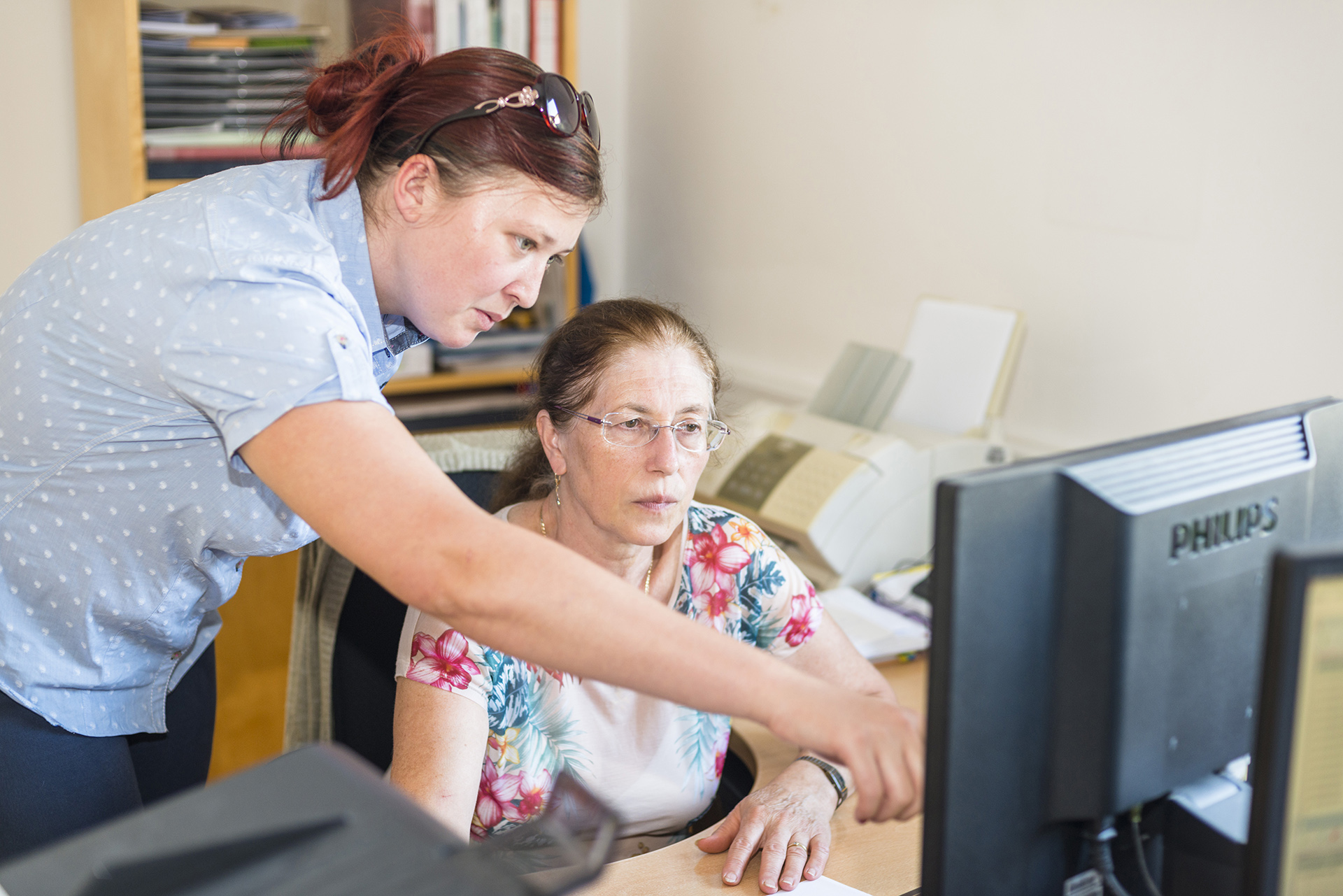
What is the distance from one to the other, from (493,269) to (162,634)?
52 cm

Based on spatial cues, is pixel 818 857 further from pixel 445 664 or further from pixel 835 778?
pixel 445 664

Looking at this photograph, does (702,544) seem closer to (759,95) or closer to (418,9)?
(759,95)

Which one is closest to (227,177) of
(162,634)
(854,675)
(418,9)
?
(162,634)

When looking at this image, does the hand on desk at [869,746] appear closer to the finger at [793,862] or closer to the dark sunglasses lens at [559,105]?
the finger at [793,862]

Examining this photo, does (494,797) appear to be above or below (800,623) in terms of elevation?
below

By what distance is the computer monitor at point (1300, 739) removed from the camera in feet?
1.91

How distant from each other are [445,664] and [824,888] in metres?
0.45

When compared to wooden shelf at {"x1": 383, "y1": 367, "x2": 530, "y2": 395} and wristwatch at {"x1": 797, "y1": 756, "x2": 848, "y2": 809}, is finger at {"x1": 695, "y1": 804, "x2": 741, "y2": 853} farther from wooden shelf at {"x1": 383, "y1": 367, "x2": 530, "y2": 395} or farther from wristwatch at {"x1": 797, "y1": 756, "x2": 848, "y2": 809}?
wooden shelf at {"x1": 383, "y1": 367, "x2": 530, "y2": 395}

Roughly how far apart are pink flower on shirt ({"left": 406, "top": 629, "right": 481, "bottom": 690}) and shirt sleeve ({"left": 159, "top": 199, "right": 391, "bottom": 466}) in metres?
0.39

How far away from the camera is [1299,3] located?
63.2 inches

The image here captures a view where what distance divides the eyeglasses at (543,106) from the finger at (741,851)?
2.27ft

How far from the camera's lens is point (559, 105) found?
1046mm

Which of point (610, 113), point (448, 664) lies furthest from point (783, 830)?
point (610, 113)

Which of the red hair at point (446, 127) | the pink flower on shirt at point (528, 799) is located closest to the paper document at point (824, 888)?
the pink flower on shirt at point (528, 799)
